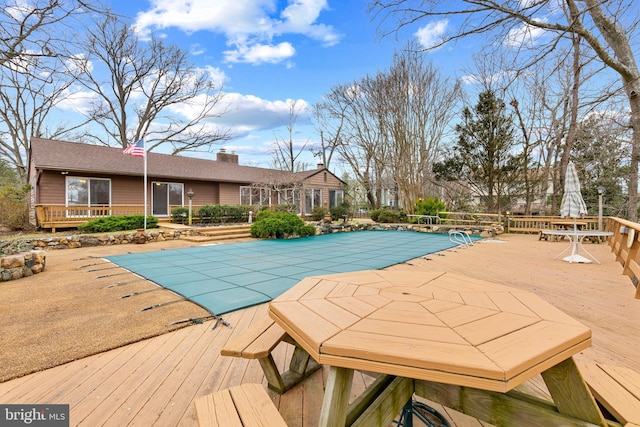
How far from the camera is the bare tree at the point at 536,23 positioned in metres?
3.27

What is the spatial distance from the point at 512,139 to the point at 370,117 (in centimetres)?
722

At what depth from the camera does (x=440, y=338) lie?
1036 mm

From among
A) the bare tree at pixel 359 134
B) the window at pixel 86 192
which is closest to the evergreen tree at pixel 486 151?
the bare tree at pixel 359 134

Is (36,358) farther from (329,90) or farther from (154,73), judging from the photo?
(154,73)

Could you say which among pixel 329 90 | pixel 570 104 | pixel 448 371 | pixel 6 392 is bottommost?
pixel 6 392

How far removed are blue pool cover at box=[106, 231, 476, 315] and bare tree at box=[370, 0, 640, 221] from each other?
3838mm

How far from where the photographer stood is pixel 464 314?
4.16ft

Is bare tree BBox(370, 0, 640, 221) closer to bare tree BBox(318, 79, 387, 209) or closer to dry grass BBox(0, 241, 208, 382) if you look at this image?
dry grass BBox(0, 241, 208, 382)

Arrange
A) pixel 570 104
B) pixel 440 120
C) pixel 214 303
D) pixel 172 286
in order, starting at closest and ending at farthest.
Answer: pixel 214 303, pixel 172 286, pixel 570 104, pixel 440 120

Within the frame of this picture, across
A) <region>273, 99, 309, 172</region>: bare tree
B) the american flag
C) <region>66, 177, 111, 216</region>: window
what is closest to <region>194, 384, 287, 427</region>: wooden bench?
the american flag

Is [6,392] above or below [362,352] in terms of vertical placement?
below

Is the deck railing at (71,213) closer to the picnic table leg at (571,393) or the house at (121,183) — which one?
the house at (121,183)

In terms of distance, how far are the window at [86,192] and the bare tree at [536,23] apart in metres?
13.0

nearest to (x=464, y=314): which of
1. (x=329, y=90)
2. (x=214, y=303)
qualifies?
(x=214, y=303)
